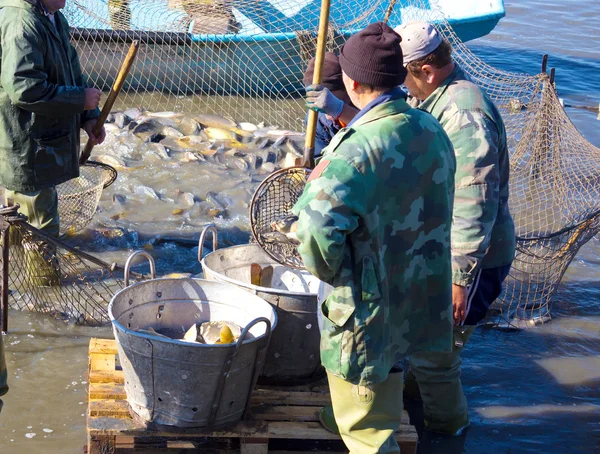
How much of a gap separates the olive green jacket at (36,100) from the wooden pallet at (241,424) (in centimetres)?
153

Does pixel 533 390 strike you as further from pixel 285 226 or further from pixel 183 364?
pixel 183 364

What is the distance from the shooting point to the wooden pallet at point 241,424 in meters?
3.29

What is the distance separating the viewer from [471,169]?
3.29m

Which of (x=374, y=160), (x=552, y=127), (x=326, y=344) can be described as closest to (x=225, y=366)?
(x=326, y=344)

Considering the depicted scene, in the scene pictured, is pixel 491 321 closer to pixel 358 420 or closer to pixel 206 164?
pixel 358 420

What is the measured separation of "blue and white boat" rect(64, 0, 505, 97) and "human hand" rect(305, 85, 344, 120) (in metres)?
5.36

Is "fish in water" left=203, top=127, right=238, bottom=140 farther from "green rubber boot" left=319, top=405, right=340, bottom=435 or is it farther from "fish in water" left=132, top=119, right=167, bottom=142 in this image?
"green rubber boot" left=319, top=405, right=340, bottom=435

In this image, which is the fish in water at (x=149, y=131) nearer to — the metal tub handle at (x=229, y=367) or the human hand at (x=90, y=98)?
the human hand at (x=90, y=98)

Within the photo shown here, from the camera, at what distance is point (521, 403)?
14.5ft

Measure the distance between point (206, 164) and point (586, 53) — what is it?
343 inches

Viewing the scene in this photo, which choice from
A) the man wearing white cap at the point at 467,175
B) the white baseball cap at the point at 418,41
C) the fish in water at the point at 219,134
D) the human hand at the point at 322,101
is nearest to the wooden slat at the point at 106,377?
the man wearing white cap at the point at 467,175

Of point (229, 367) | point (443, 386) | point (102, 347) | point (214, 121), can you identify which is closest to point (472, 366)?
point (443, 386)

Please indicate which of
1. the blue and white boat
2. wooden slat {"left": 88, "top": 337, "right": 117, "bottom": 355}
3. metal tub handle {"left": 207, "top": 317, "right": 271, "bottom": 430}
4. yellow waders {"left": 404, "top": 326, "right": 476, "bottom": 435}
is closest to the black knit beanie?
metal tub handle {"left": 207, "top": 317, "right": 271, "bottom": 430}

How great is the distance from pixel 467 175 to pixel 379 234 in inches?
29.8
